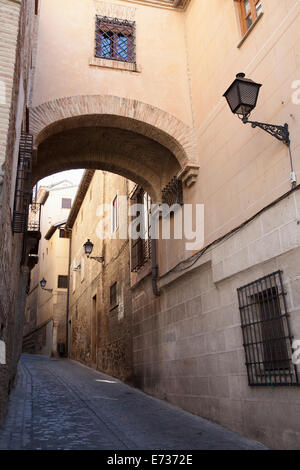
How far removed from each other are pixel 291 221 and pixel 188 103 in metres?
4.42

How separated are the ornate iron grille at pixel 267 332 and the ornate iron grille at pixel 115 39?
5459 mm

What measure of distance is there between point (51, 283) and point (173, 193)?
17.2m

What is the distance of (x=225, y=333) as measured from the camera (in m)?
6.11

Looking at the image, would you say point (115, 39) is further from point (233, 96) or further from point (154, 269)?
point (154, 269)

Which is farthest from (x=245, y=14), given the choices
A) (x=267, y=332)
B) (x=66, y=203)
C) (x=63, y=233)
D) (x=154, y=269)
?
(x=66, y=203)

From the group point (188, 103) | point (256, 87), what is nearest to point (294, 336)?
point (256, 87)

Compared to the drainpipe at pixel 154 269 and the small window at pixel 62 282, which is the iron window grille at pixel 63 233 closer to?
the small window at pixel 62 282

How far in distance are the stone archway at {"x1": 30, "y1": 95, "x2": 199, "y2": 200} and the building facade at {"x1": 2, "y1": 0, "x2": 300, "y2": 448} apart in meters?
0.03

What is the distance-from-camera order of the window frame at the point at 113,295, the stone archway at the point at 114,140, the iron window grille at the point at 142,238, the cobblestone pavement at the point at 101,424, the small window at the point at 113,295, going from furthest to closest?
the small window at the point at 113,295 → the window frame at the point at 113,295 → the iron window grille at the point at 142,238 → the stone archway at the point at 114,140 → the cobblestone pavement at the point at 101,424

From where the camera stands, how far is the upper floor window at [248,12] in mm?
6327

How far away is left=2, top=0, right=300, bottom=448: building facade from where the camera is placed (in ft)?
16.8

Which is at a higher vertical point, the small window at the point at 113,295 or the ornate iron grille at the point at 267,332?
the small window at the point at 113,295

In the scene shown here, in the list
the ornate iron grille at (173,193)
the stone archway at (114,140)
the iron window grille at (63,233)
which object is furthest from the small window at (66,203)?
the ornate iron grille at (173,193)

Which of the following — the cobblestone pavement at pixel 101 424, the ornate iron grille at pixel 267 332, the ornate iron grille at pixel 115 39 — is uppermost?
the ornate iron grille at pixel 115 39
